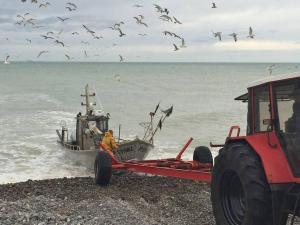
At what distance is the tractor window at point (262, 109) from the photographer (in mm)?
6652

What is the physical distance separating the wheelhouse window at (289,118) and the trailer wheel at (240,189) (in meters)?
0.41

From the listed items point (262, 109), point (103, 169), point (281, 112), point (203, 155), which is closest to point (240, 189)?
point (262, 109)

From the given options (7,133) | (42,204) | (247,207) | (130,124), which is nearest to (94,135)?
(42,204)

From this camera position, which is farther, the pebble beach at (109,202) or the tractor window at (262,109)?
the pebble beach at (109,202)

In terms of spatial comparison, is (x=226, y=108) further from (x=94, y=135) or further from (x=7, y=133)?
(x=94, y=135)

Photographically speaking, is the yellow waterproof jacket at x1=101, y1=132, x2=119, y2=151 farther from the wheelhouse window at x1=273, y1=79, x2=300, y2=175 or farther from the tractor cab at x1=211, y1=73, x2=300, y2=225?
the wheelhouse window at x1=273, y1=79, x2=300, y2=175

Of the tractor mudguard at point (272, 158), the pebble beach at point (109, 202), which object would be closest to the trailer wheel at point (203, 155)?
the pebble beach at point (109, 202)

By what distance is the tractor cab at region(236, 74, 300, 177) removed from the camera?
6.10 metres

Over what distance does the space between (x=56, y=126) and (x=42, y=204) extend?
24.2 m

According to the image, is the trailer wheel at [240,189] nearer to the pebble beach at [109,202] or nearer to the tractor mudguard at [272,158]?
the tractor mudguard at [272,158]

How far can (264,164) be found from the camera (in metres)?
6.19

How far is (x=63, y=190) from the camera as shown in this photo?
11555mm

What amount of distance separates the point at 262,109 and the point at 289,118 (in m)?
0.63

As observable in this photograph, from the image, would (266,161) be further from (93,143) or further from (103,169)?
(93,143)
